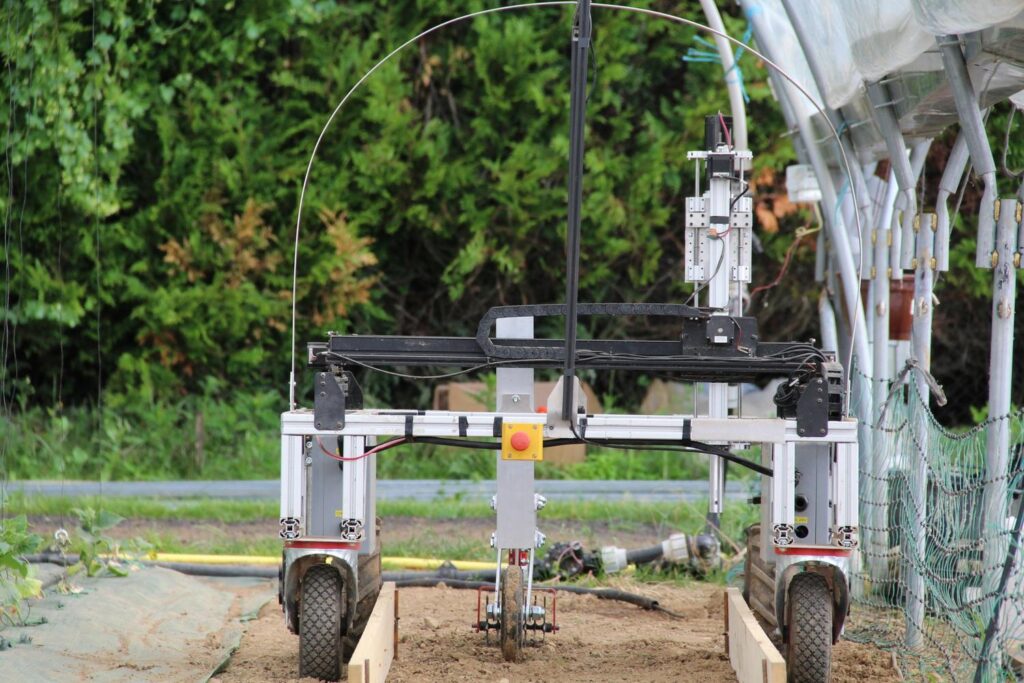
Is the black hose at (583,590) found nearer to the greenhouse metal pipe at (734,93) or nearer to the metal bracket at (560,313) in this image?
the metal bracket at (560,313)

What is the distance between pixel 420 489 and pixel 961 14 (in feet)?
25.1

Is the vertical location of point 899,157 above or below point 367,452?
above

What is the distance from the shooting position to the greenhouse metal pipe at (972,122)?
214 inches

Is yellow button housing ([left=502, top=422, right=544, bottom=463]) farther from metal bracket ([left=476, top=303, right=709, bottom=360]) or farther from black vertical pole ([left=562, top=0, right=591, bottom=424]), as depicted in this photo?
black vertical pole ([left=562, top=0, right=591, bottom=424])

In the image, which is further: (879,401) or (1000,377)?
(879,401)

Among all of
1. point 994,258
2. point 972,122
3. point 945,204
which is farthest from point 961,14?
point 945,204

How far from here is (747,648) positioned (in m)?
5.31

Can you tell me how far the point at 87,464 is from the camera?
1273 cm

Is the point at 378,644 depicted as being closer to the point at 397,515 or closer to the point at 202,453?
the point at 397,515

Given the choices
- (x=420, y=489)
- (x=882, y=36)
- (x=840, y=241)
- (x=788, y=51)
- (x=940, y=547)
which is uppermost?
(x=788, y=51)

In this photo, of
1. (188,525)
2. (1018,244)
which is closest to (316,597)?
(1018,244)

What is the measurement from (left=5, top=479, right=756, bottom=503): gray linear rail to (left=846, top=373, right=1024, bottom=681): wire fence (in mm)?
3585

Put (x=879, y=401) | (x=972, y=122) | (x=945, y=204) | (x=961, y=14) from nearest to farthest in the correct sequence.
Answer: (x=961, y=14)
(x=972, y=122)
(x=945, y=204)
(x=879, y=401)

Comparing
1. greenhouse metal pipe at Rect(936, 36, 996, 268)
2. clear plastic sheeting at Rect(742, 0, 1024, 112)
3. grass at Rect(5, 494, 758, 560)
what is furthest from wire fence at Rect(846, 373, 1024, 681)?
grass at Rect(5, 494, 758, 560)
